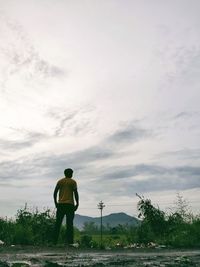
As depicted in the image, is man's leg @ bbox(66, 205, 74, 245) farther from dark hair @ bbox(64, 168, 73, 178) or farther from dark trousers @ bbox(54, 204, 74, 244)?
dark hair @ bbox(64, 168, 73, 178)

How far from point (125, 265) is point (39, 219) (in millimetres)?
8096

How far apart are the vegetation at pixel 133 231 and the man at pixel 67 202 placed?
1.86 feet

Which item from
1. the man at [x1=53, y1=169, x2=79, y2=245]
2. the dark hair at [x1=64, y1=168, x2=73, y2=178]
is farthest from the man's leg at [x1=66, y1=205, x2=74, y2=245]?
the dark hair at [x1=64, y1=168, x2=73, y2=178]

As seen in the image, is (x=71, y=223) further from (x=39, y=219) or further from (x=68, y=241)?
(x=39, y=219)

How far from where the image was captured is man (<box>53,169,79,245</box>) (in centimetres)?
1146

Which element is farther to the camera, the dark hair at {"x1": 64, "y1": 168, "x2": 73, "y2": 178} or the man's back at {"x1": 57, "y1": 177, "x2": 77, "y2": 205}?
the dark hair at {"x1": 64, "y1": 168, "x2": 73, "y2": 178}

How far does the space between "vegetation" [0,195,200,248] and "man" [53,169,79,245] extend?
0.57m

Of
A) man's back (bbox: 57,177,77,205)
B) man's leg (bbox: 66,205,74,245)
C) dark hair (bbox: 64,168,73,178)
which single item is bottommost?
man's leg (bbox: 66,205,74,245)

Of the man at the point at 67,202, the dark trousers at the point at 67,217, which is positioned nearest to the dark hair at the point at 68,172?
the man at the point at 67,202

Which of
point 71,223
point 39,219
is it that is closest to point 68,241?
point 71,223

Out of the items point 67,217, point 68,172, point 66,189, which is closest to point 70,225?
point 67,217

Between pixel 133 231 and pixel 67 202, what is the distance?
212 inches

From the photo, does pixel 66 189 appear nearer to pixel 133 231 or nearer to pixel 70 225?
pixel 70 225

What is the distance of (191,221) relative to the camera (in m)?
16.1
